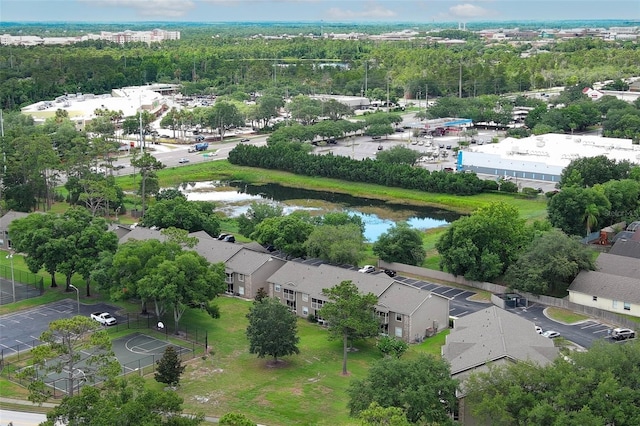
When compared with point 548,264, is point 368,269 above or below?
below

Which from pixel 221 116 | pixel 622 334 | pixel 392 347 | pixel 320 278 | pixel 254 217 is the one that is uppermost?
pixel 221 116

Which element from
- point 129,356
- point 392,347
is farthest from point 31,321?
point 392,347

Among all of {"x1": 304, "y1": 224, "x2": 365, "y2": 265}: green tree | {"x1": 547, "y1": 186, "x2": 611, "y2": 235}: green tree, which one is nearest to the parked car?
{"x1": 304, "y1": 224, "x2": 365, "y2": 265}: green tree

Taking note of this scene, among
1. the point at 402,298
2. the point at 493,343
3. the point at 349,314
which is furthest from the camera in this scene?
the point at 402,298

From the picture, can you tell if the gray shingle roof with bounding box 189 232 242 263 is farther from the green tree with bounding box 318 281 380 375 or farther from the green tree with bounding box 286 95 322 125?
the green tree with bounding box 286 95 322 125

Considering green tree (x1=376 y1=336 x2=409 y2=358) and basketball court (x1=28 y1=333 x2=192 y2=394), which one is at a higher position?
green tree (x1=376 y1=336 x2=409 y2=358)

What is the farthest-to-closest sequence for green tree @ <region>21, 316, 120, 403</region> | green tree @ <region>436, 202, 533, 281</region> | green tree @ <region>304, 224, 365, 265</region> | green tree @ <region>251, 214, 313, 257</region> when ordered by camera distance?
green tree @ <region>251, 214, 313, 257</region> → green tree @ <region>304, 224, 365, 265</region> → green tree @ <region>436, 202, 533, 281</region> → green tree @ <region>21, 316, 120, 403</region>

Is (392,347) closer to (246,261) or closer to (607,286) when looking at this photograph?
(246,261)

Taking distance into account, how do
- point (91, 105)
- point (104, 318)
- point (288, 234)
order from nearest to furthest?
point (104, 318) → point (288, 234) → point (91, 105)
